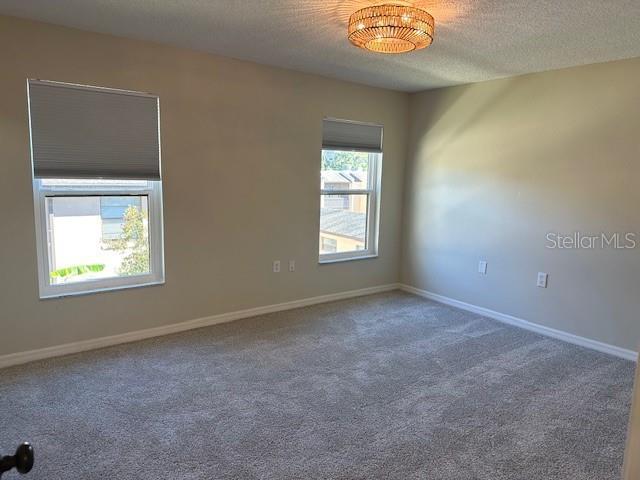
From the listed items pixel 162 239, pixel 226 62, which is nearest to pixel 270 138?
pixel 226 62

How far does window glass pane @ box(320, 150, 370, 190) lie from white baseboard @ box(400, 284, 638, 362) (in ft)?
4.59

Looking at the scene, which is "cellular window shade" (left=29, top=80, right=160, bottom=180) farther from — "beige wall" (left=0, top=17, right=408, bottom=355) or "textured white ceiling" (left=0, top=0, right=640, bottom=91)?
"textured white ceiling" (left=0, top=0, right=640, bottom=91)

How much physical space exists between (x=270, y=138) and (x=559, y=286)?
2831 mm

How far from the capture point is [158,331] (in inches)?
140

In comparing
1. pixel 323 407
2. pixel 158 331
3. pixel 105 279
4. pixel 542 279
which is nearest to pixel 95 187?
pixel 105 279

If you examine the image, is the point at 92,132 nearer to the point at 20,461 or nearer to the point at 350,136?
the point at 350,136

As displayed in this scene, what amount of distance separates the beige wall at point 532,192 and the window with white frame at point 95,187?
283cm

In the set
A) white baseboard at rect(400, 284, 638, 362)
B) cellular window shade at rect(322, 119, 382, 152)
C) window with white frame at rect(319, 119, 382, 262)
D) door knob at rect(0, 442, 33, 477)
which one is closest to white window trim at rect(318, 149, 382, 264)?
window with white frame at rect(319, 119, 382, 262)

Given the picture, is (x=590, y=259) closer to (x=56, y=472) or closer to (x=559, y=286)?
(x=559, y=286)

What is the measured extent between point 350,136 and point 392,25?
2251 millimetres

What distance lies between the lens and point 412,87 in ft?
14.9

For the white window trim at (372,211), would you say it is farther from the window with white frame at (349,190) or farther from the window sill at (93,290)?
the window sill at (93,290)

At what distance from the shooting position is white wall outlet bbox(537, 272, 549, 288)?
3.81 m

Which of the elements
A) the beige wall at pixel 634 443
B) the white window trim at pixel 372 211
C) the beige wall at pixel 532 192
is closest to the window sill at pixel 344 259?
the white window trim at pixel 372 211
